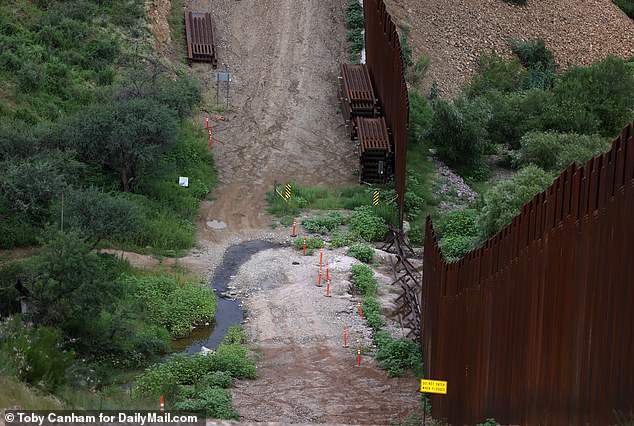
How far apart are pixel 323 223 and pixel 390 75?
7.20 m

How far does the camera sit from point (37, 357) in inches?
704

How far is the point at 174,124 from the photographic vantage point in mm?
37344

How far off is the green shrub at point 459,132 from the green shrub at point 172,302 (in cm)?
1488

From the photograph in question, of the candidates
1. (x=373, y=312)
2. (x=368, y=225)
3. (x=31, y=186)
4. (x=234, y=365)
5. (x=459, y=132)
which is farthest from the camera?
(x=459, y=132)

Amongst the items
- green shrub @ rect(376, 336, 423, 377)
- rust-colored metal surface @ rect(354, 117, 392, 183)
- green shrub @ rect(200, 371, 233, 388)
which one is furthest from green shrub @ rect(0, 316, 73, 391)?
rust-colored metal surface @ rect(354, 117, 392, 183)

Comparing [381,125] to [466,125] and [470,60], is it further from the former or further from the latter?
[470,60]

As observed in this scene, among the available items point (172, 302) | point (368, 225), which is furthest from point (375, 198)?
point (172, 302)

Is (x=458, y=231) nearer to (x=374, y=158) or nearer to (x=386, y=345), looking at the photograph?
(x=374, y=158)

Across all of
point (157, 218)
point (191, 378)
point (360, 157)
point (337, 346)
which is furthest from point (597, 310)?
point (360, 157)

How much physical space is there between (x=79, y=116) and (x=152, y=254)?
233 inches

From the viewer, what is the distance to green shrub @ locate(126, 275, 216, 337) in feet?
95.5

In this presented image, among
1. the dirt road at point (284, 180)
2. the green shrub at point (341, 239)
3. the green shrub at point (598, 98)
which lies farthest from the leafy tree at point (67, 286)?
the green shrub at point (598, 98)

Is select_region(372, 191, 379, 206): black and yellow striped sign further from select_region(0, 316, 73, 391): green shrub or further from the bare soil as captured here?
select_region(0, 316, 73, 391): green shrub

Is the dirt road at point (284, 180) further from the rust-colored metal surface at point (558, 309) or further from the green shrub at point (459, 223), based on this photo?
the rust-colored metal surface at point (558, 309)
